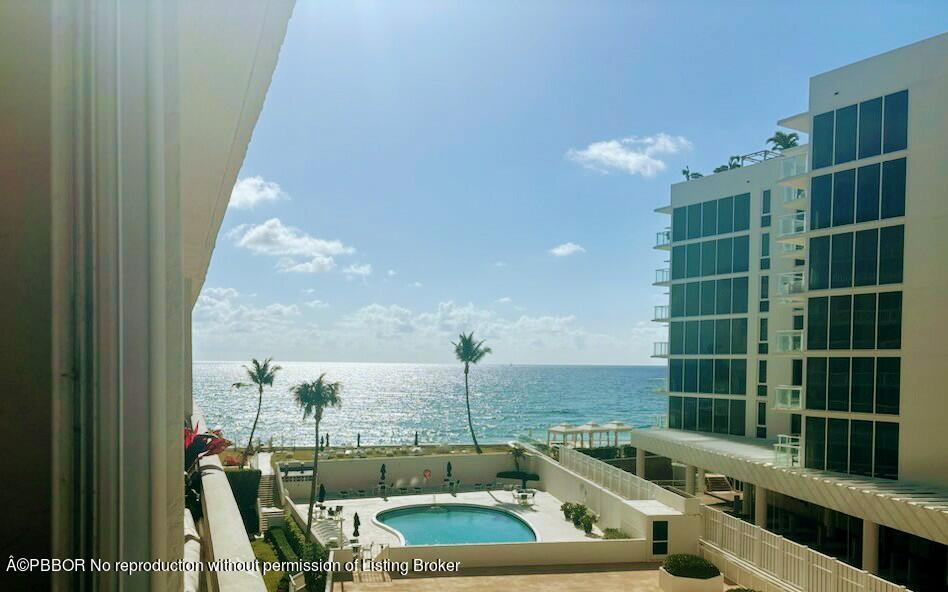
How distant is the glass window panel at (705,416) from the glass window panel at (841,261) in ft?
38.8

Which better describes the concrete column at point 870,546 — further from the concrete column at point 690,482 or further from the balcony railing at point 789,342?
the concrete column at point 690,482

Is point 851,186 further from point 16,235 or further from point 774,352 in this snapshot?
point 16,235

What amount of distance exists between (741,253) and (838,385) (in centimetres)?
1095

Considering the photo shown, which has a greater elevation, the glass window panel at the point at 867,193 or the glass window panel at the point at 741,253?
the glass window panel at the point at 867,193

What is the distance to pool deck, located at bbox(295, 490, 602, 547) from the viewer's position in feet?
84.9

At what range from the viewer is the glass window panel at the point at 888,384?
21250mm

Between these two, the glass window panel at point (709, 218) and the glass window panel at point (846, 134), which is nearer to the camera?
the glass window panel at point (846, 134)

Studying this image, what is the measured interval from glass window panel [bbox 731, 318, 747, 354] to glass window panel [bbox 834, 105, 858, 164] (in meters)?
10.9

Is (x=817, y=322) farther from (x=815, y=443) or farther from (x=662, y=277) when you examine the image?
(x=662, y=277)

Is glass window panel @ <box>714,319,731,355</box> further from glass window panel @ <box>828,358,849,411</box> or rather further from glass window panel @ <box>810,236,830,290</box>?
glass window panel @ <box>828,358,849,411</box>

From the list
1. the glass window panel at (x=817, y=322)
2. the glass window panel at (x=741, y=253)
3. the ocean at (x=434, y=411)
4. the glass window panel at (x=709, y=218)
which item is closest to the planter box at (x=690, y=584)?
the glass window panel at (x=817, y=322)

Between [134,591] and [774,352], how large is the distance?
28337mm

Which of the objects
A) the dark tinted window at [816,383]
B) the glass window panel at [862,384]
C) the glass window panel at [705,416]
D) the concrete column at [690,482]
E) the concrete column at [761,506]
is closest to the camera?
the glass window panel at [862,384]

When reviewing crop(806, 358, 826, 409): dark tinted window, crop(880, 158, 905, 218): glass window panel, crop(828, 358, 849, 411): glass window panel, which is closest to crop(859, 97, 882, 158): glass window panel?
crop(880, 158, 905, 218): glass window panel
